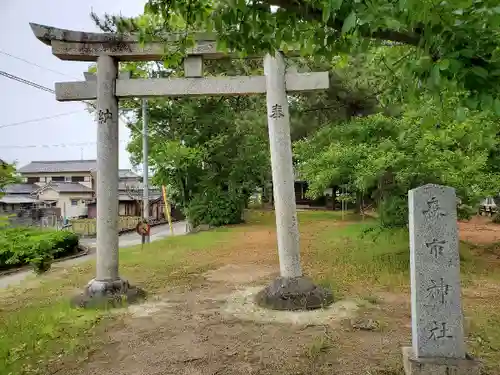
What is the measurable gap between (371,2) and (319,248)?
37.9 ft

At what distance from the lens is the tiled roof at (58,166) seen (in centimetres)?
5111

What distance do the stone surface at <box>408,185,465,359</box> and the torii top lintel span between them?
14.4ft

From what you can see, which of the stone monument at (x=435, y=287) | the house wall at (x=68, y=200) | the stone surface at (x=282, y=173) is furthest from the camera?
the house wall at (x=68, y=200)

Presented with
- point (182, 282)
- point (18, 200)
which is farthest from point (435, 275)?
point (18, 200)

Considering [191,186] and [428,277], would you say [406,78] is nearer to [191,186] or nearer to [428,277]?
[428,277]

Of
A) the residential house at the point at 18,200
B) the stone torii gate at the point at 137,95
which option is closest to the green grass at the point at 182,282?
the stone torii gate at the point at 137,95

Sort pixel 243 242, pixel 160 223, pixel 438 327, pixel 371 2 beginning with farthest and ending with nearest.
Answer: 1. pixel 160 223
2. pixel 243 242
3. pixel 438 327
4. pixel 371 2

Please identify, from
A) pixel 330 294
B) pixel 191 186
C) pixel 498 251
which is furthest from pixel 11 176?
pixel 191 186

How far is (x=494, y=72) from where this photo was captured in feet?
7.07

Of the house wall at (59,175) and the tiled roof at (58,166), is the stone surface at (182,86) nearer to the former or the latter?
the house wall at (59,175)

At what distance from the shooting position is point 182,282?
8719mm

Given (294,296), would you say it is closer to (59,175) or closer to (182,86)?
(182,86)

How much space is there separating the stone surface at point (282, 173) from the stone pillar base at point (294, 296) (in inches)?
6.2

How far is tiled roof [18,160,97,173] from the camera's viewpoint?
51106 mm
